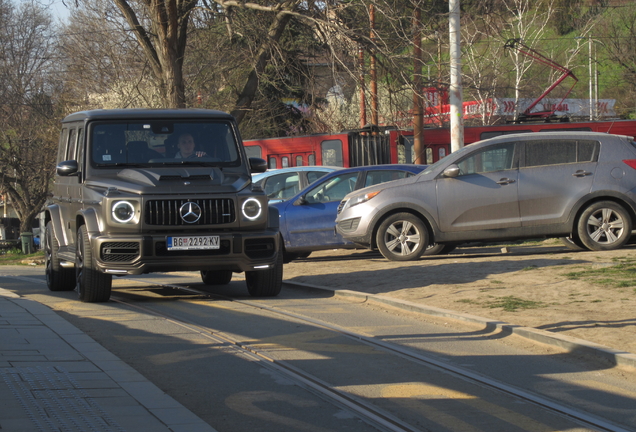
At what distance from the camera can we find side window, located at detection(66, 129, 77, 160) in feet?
34.8

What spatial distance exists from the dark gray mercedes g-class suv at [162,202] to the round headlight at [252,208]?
0.01 meters

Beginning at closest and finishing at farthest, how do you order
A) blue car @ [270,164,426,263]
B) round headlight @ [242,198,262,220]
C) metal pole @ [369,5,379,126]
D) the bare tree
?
1. round headlight @ [242,198,262,220]
2. blue car @ [270,164,426,263]
3. metal pole @ [369,5,379,126]
4. the bare tree

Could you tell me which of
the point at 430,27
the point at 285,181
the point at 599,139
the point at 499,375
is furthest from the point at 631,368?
the point at 430,27

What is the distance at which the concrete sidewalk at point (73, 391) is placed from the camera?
4.42 m

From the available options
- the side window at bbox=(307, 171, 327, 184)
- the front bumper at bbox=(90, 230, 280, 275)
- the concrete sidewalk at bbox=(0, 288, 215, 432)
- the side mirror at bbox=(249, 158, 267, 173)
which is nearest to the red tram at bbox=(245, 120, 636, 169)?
the side window at bbox=(307, 171, 327, 184)

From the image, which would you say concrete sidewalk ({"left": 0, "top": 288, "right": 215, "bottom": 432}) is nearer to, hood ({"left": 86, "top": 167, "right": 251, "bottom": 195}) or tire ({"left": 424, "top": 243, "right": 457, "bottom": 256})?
hood ({"left": 86, "top": 167, "right": 251, "bottom": 195})

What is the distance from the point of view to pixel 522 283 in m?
9.76

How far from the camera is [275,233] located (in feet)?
31.0

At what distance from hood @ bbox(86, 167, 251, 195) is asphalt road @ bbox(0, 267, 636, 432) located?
4.38 feet

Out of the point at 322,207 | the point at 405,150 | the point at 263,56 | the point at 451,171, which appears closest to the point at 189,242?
→ the point at 451,171

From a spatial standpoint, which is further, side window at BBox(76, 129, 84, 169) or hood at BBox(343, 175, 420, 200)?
hood at BBox(343, 175, 420, 200)

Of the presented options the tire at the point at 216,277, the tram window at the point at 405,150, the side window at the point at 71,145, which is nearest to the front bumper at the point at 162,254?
the side window at the point at 71,145

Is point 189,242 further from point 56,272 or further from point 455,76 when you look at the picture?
point 455,76

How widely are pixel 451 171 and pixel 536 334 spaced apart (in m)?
5.56
